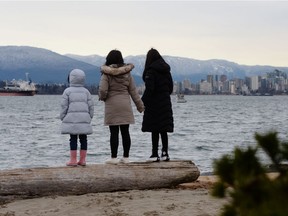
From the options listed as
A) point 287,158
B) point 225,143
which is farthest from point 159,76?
point 225,143

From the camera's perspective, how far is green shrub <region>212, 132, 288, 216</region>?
7.48 ft

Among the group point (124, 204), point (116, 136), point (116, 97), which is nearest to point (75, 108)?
point (116, 97)

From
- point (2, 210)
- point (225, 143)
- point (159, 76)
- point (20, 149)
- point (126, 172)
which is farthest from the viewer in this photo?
point (225, 143)

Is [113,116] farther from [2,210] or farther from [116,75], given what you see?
[2,210]

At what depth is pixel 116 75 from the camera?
955cm

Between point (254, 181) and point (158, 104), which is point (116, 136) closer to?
point (158, 104)

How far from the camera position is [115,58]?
9.52 metres

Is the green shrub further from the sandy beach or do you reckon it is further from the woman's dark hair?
the woman's dark hair

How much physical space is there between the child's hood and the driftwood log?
52.6 inches

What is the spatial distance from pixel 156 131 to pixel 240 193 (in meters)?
7.62

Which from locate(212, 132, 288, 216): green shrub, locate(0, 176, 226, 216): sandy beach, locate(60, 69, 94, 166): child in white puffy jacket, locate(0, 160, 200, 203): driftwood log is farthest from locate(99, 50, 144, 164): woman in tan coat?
locate(212, 132, 288, 216): green shrub

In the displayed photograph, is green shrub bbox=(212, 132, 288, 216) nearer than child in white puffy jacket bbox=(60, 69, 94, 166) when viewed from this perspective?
Yes

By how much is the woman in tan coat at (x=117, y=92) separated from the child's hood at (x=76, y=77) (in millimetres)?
320

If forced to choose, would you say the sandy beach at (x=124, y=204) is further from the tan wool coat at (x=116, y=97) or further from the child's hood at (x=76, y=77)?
the child's hood at (x=76, y=77)
